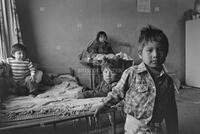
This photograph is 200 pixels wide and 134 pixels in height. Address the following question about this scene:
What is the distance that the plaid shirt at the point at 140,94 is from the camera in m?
0.66

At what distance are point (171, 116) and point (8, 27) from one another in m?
1.78

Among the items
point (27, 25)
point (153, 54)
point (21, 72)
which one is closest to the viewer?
point (153, 54)

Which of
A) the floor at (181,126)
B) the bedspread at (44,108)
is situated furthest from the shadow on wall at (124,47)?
the bedspread at (44,108)

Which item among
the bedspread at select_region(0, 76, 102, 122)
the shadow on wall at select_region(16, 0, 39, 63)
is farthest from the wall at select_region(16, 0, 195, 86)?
the bedspread at select_region(0, 76, 102, 122)

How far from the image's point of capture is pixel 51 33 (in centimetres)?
230

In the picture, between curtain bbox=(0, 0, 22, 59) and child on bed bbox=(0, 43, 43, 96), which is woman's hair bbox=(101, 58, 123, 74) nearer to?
child on bed bbox=(0, 43, 43, 96)

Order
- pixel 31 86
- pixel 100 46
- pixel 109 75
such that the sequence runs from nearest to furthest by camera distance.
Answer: pixel 109 75, pixel 31 86, pixel 100 46

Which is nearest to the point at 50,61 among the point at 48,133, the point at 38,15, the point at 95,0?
the point at 38,15

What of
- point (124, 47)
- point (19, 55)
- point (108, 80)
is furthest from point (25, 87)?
point (124, 47)

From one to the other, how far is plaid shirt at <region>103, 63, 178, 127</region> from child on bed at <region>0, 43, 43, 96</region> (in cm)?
112

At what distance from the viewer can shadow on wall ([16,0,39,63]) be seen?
2139mm

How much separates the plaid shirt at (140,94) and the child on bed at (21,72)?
3.69ft

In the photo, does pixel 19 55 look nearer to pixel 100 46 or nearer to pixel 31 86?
pixel 31 86

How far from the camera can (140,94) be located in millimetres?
674
